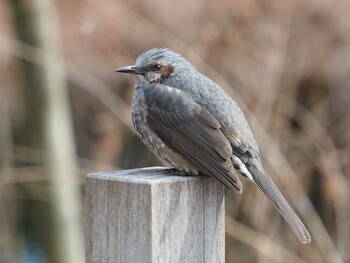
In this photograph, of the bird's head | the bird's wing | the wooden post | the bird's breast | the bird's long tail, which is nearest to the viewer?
the wooden post

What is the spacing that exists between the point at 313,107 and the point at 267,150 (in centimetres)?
193

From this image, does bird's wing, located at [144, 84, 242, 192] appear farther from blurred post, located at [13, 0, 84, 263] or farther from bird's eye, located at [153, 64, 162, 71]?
blurred post, located at [13, 0, 84, 263]

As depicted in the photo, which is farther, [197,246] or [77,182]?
[77,182]

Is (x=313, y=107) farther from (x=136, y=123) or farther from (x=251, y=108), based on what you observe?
(x=136, y=123)

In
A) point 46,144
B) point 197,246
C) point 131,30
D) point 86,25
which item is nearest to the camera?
point 197,246

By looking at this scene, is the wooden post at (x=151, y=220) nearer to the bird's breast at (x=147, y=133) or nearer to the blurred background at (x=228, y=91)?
the bird's breast at (x=147, y=133)

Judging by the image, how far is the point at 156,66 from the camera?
4.36 metres

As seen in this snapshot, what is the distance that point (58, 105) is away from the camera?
6.79m

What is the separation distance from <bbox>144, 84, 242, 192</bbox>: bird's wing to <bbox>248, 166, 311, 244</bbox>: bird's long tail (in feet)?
0.73

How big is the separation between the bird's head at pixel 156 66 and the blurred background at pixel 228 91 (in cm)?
241

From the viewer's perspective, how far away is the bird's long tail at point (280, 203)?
3.58 meters

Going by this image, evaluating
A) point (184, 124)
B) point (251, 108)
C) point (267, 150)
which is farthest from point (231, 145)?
point (251, 108)

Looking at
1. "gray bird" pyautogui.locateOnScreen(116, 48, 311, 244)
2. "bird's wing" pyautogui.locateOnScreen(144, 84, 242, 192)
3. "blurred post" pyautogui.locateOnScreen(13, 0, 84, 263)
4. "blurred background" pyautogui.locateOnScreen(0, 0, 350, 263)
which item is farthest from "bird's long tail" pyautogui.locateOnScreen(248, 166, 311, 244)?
"blurred post" pyautogui.locateOnScreen(13, 0, 84, 263)

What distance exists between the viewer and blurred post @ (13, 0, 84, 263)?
6676 mm
